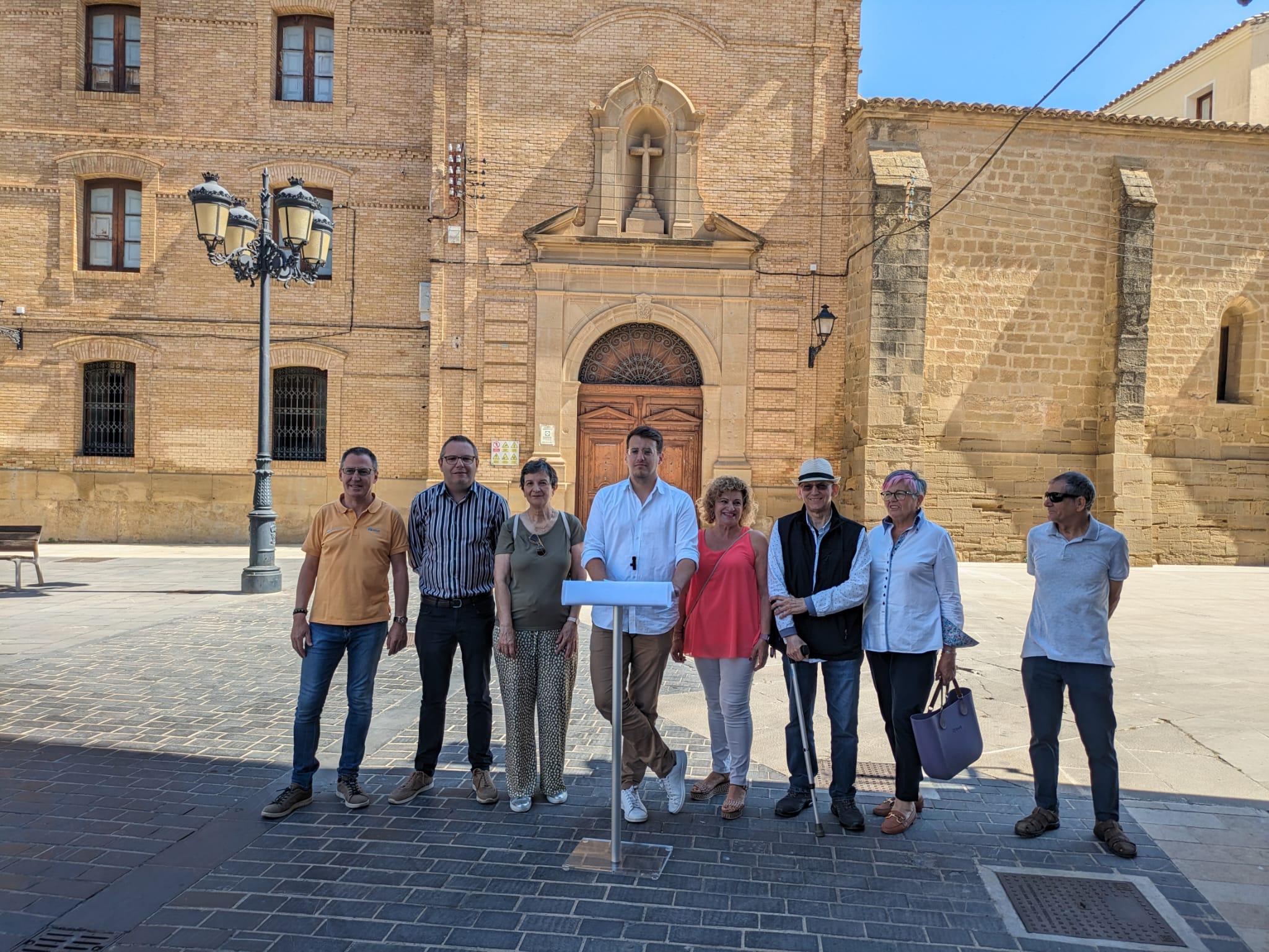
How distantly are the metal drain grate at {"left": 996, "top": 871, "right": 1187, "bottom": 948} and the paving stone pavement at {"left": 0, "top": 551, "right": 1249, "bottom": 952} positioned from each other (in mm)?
121

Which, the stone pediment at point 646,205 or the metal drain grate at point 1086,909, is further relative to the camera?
the stone pediment at point 646,205

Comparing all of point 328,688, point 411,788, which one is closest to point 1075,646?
point 411,788

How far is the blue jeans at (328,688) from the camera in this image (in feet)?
14.1

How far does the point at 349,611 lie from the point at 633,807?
1736 mm

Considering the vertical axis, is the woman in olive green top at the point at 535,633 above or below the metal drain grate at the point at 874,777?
above

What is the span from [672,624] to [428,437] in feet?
42.5


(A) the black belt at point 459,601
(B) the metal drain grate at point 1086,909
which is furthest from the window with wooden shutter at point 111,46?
(B) the metal drain grate at point 1086,909

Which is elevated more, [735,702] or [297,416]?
[297,416]

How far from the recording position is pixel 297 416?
1702 centimetres

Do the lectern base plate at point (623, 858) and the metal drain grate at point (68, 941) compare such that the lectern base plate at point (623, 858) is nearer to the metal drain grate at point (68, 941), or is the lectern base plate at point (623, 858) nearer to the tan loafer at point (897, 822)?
the tan loafer at point (897, 822)

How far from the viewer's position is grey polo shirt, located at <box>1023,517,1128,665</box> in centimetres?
409

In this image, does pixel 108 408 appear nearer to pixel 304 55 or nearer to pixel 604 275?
pixel 304 55

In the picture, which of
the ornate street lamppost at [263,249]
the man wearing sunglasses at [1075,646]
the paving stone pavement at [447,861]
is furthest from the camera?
the ornate street lamppost at [263,249]

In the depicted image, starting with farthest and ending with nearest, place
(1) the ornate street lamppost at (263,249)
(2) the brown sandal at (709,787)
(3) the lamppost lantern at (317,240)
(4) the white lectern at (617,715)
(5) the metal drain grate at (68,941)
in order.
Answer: (3) the lamppost lantern at (317,240), (1) the ornate street lamppost at (263,249), (2) the brown sandal at (709,787), (4) the white lectern at (617,715), (5) the metal drain grate at (68,941)
